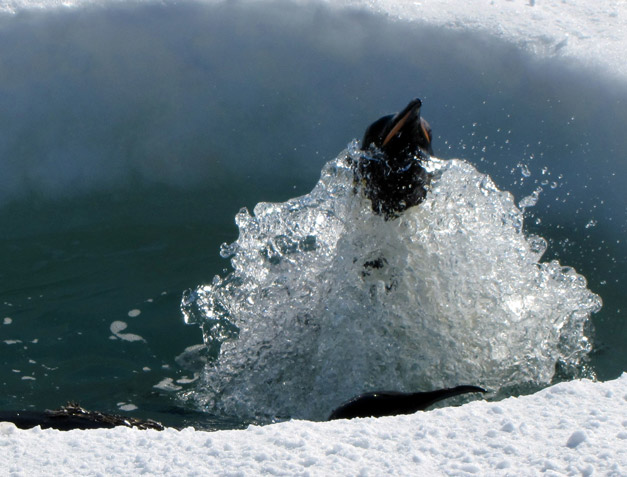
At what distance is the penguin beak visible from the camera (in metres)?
2.05

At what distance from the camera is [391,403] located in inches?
71.3

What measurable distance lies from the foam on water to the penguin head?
0.27 ft

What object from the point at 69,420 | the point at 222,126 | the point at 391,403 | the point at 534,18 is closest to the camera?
the point at 69,420

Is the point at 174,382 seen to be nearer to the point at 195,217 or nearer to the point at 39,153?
the point at 195,217

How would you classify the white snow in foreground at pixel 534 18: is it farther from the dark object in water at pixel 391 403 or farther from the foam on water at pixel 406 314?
the dark object in water at pixel 391 403

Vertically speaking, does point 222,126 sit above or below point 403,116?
above

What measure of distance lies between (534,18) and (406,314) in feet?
5.75

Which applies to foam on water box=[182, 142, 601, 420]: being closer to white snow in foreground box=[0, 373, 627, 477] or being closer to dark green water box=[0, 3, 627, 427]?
dark green water box=[0, 3, 627, 427]

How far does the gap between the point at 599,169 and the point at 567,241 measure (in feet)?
1.08

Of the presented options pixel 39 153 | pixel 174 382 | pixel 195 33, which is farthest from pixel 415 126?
pixel 39 153

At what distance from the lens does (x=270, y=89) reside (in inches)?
143

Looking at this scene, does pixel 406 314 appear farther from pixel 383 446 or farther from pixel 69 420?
pixel 383 446

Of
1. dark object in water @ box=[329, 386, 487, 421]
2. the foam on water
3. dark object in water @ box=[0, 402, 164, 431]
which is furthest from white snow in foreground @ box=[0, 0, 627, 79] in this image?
dark object in water @ box=[0, 402, 164, 431]

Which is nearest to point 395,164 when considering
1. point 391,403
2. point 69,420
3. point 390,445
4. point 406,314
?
point 406,314
